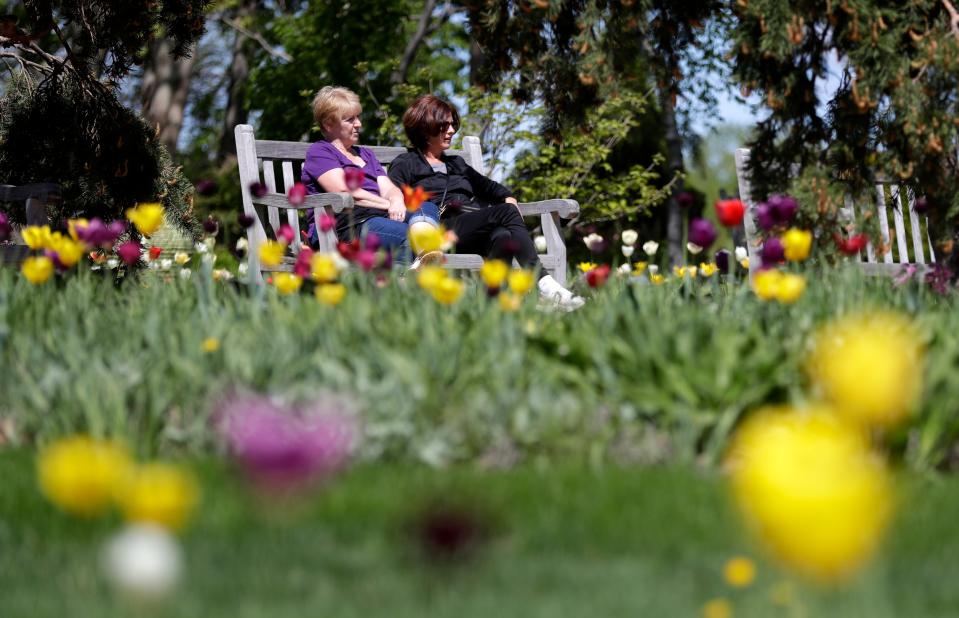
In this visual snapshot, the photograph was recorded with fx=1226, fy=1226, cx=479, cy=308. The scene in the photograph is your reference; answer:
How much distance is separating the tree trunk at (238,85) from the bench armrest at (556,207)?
431 inches

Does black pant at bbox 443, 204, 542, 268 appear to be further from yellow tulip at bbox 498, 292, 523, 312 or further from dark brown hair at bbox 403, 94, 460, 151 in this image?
yellow tulip at bbox 498, 292, 523, 312

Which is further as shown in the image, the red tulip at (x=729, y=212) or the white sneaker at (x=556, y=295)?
the white sneaker at (x=556, y=295)

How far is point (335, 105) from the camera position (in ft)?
20.1

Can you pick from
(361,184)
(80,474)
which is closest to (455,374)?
(80,474)

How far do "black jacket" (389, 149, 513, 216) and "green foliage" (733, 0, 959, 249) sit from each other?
6.80 ft

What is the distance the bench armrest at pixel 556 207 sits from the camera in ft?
19.6

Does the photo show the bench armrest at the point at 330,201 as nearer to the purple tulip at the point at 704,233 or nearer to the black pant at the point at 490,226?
the black pant at the point at 490,226

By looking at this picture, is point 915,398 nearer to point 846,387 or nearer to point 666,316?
point 666,316

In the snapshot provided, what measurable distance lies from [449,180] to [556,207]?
2.12ft

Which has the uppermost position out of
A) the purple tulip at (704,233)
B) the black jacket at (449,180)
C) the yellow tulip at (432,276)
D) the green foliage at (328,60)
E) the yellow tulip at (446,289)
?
the green foliage at (328,60)

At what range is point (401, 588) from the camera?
6.38ft

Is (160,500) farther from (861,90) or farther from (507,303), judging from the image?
(861,90)

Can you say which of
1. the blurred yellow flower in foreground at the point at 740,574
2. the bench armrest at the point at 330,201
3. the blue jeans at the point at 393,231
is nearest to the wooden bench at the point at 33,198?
the bench armrest at the point at 330,201

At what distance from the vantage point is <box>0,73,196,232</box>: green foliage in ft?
20.9
